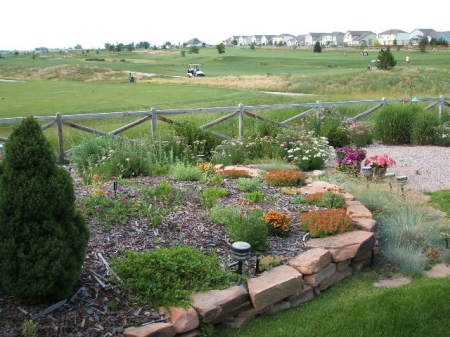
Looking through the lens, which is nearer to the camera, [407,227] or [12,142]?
[12,142]

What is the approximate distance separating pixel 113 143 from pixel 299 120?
255 inches

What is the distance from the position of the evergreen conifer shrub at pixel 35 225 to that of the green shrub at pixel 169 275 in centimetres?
59

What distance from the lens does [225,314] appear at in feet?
13.8

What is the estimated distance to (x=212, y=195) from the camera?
671cm

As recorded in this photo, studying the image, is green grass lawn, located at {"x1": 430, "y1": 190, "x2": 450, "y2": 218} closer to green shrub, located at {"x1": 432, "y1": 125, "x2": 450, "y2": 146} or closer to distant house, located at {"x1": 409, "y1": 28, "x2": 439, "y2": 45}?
green shrub, located at {"x1": 432, "y1": 125, "x2": 450, "y2": 146}

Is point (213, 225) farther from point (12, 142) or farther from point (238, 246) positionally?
point (12, 142)

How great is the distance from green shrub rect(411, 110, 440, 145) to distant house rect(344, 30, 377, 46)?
500ft

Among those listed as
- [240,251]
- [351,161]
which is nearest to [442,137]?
[351,161]

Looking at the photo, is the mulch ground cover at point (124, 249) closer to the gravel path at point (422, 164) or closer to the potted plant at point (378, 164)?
the potted plant at point (378, 164)

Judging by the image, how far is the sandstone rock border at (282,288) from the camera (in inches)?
155

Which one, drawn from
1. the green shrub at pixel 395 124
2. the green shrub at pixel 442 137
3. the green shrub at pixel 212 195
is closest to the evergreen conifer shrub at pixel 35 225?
the green shrub at pixel 212 195

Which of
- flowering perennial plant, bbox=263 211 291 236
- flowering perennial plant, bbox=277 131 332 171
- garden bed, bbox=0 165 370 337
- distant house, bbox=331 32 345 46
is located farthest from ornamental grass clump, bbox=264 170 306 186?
distant house, bbox=331 32 345 46

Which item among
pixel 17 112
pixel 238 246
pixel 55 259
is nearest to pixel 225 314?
pixel 238 246

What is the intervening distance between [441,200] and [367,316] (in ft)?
15.0
